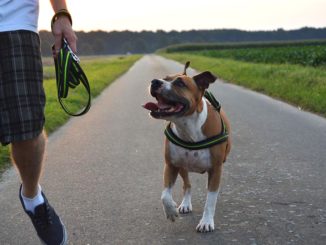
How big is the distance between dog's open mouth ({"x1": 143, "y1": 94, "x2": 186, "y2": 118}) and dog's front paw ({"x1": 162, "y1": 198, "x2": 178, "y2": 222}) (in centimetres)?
66

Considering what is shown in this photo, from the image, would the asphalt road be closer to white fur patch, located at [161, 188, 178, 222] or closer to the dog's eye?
white fur patch, located at [161, 188, 178, 222]

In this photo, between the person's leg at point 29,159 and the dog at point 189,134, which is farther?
the dog at point 189,134

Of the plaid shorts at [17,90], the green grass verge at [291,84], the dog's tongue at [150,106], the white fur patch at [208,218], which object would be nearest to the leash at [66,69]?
the plaid shorts at [17,90]

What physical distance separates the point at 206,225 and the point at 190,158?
1.71ft

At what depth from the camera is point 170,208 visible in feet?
13.0

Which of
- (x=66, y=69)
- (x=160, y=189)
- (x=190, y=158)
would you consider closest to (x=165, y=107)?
(x=190, y=158)

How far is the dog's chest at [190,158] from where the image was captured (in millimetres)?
3986

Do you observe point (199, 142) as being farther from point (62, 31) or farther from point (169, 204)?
point (62, 31)

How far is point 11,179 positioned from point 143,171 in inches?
58.0

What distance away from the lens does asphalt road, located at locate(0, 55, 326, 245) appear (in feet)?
12.9

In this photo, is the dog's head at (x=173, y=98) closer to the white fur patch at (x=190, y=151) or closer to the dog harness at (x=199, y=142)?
the white fur patch at (x=190, y=151)

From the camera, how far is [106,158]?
271 inches

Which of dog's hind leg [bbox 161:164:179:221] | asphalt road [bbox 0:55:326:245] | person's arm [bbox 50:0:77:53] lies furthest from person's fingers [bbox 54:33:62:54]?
asphalt road [bbox 0:55:326:245]

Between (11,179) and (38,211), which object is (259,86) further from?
(38,211)
